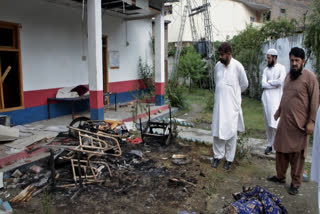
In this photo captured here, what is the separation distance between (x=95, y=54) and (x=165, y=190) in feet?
13.4

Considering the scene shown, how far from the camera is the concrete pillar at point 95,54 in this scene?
6508 millimetres

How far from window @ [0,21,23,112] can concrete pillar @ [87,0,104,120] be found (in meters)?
1.78

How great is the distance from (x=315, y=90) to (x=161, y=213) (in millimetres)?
2663

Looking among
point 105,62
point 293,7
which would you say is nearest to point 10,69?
point 105,62

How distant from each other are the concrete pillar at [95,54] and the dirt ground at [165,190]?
226cm

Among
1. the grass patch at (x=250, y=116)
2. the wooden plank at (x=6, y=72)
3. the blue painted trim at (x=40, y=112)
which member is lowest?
the grass patch at (x=250, y=116)

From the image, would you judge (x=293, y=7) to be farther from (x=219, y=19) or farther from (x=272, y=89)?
(x=272, y=89)

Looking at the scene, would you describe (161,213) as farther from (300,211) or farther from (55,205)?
(300,211)

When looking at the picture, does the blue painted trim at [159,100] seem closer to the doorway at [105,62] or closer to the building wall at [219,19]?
the doorway at [105,62]

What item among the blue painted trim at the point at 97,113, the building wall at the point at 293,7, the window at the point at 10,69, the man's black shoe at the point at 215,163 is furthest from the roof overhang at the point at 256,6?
the man's black shoe at the point at 215,163

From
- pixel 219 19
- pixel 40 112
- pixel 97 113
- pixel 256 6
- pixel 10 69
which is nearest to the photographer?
pixel 10 69

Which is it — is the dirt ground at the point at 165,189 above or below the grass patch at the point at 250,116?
below

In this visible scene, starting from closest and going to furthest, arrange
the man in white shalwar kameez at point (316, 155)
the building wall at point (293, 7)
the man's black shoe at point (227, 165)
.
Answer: the man in white shalwar kameez at point (316, 155)
the man's black shoe at point (227, 165)
the building wall at point (293, 7)

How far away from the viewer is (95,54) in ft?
21.5
